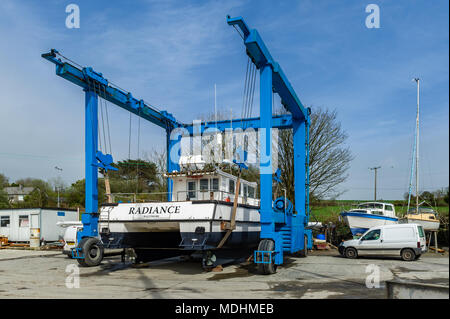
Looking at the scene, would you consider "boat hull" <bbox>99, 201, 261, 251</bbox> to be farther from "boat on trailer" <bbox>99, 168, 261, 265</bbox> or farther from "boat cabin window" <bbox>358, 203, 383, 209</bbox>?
"boat cabin window" <bbox>358, 203, 383, 209</bbox>

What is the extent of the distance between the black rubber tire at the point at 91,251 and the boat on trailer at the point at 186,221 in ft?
4.02

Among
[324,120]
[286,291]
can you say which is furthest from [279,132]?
[286,291]

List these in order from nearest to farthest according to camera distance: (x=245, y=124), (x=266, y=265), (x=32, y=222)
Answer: (x=266, y=265) → (x=245, y=124) → (x=32, y=222)

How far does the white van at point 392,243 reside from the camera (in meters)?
15.5

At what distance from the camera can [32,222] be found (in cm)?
2494

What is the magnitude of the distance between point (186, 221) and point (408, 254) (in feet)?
32.5

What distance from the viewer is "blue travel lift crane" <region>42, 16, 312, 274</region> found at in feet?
37.2
